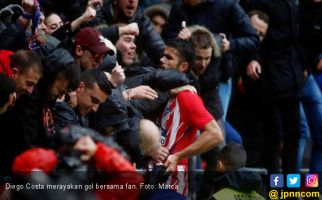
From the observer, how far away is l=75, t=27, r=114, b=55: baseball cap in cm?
818

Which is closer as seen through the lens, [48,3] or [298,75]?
[48,3]

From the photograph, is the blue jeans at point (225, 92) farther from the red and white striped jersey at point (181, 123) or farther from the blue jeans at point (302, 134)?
the red and white striped jersey at point (181, 123)

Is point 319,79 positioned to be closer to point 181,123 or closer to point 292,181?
point 292,181

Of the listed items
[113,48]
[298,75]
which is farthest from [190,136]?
[298,75]

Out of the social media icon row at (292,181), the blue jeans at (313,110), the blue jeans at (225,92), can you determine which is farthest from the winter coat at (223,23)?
the social media icon row at (292,181)

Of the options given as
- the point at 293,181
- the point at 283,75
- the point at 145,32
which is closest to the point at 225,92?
the point at 283,75

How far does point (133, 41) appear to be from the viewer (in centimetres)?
903

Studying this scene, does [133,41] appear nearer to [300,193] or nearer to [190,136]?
[190,136]

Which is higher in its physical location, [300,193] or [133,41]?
[133,41]

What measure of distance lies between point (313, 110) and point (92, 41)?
10.5ft

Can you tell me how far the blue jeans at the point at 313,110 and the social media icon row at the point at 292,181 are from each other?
1662mm

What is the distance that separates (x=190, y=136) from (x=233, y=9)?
1928 millimetres

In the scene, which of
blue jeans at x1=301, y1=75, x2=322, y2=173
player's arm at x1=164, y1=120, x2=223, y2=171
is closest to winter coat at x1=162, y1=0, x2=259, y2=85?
blue jeans at x1=301, y1=75, x2=322, y2=173

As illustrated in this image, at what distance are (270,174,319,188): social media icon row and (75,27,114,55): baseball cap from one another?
1.57 metres
